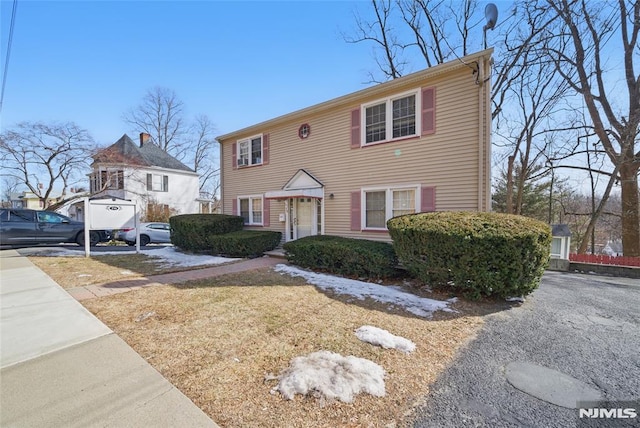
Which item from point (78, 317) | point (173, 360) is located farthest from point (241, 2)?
point (173, 360)

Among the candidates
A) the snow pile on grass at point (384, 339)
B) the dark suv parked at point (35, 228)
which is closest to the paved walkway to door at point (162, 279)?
the snow pile on grass at point (384, 339)

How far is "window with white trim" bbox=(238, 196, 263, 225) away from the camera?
1182 cm

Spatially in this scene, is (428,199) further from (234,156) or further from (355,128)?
(234,156)

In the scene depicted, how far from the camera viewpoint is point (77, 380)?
2459mm

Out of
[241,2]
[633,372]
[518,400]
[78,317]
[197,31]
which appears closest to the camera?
[518,400]

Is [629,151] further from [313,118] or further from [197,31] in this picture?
[197,31]

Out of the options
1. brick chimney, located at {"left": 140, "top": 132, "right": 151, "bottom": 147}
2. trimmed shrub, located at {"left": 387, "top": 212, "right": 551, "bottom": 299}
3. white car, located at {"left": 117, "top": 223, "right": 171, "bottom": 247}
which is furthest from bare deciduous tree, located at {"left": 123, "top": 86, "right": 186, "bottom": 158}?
trimmed shrub, located at {"left": 387, "top": 212, "right": 551, "bottom": 299}

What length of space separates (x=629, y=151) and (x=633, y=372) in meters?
13.2

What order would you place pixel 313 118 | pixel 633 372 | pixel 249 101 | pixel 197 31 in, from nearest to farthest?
pixel 633 372, pixel 197 31, pixel 313 118, pixel 249 101

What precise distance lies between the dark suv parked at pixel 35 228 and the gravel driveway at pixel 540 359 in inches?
596

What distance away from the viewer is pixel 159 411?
2.07 metres

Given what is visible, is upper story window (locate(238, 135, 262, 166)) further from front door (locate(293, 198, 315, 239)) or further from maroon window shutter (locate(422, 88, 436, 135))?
maroon window shutter (locate(422, 88, 436, 135))

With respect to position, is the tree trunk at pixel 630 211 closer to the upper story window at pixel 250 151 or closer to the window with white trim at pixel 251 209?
the window with white trim at pixel 251 209

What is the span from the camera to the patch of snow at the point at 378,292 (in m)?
4.59
